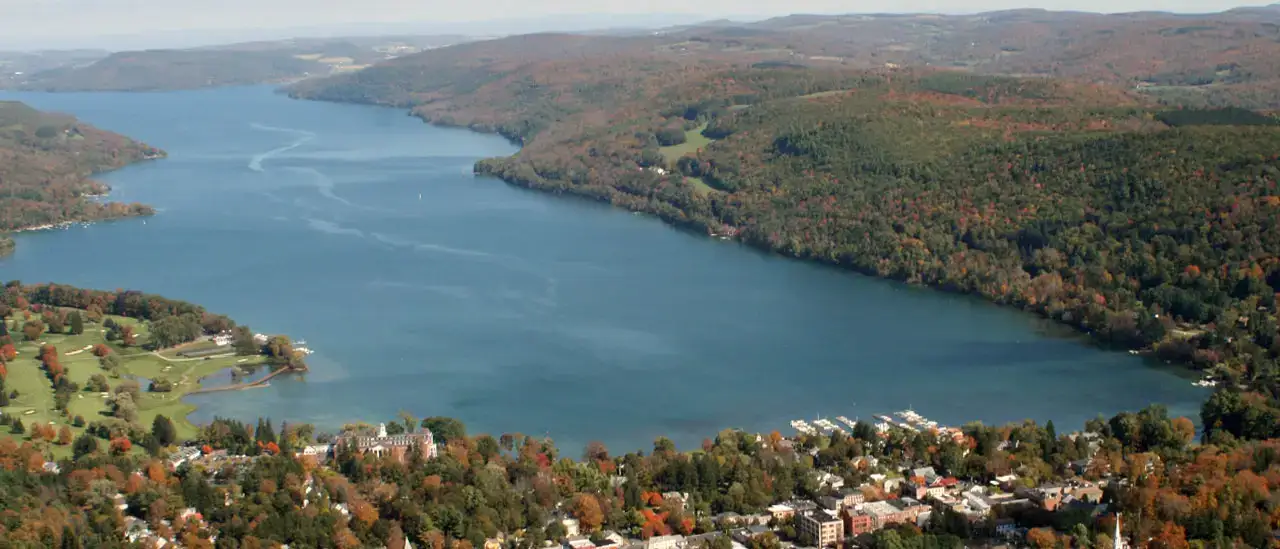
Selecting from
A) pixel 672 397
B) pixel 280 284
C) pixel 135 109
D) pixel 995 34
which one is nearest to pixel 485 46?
pixel 135 109

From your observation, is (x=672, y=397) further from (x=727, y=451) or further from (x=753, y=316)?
(x=753, y=316)

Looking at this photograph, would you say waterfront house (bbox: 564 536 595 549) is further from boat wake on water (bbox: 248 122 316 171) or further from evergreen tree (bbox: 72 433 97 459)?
boat wake on water (bbox: 248 122 316 171)

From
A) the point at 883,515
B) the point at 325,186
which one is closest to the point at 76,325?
the point at 883,515

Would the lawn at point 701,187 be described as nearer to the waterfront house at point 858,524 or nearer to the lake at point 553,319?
the lake at point 553,319

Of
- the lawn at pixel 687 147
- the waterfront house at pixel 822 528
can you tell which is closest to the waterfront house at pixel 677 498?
the waterfront house at pixel 822 528

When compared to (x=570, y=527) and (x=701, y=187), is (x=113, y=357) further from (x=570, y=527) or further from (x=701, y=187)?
(x=701, y=187)

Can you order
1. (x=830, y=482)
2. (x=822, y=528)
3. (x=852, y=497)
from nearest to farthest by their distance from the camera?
1. (x=822, y=528)
2. (x=852, y=497)
3. (x=830, y=482)
